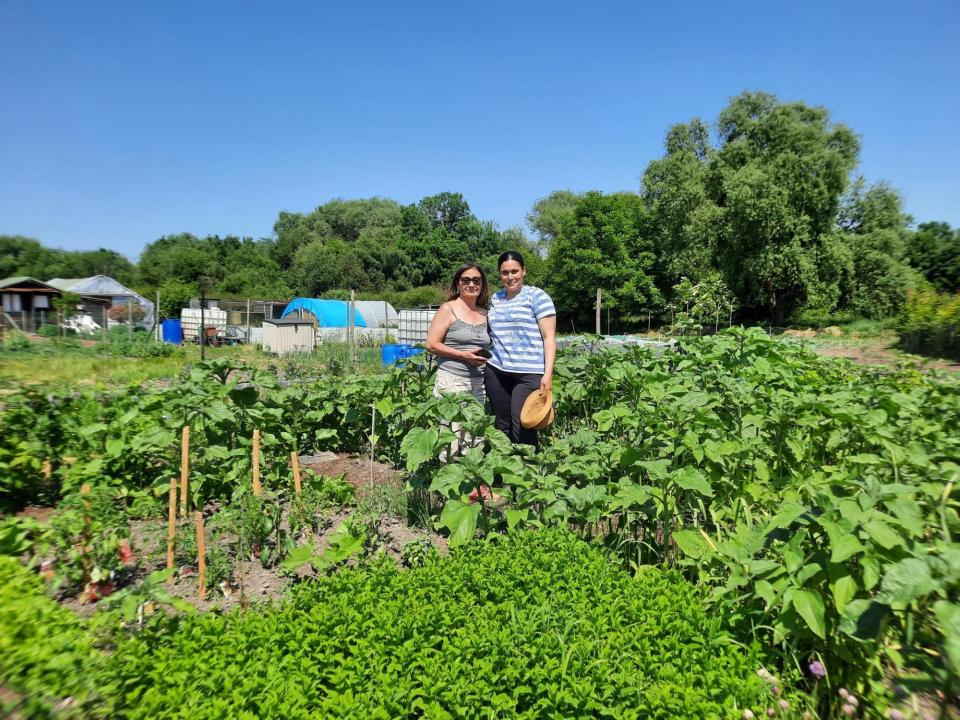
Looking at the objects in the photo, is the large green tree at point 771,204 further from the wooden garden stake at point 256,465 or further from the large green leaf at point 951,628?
the large green leaf at point 951,628

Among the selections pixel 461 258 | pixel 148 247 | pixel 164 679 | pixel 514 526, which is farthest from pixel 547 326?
pixel 148 247

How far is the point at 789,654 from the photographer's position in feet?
6.03

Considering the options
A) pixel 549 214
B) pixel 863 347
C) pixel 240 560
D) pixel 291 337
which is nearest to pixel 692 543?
pixel 240 560

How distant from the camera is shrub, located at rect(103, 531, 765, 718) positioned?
153 centimetres

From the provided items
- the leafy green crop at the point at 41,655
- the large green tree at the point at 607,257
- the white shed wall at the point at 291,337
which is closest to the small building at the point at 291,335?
the white shed wall at the point at 291,337

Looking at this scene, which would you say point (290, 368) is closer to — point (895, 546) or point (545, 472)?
point (545, 472)

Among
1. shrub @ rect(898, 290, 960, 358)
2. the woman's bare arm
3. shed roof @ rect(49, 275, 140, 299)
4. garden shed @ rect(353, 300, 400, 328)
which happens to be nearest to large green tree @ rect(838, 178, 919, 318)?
shrub @ rect(898, 290, 960, 358)

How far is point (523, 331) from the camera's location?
3959 millimetres

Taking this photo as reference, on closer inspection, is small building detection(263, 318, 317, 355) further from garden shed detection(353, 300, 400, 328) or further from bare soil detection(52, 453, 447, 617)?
bare soil detection(52, 453, 447, 617)

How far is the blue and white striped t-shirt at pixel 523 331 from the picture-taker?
395 centimetres

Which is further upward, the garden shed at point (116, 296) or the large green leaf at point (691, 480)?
the garden shed at point (116, 296)

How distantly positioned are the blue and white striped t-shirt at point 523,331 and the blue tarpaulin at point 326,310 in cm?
2092

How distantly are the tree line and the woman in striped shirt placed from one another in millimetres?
5544

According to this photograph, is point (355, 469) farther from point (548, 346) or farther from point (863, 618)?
point (863, 618)
